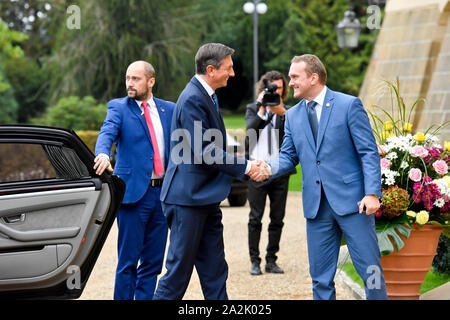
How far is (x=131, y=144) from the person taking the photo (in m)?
5.42

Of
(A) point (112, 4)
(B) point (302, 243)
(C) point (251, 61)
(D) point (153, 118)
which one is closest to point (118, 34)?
(A) point (112, 4)

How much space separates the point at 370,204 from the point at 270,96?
301 cm

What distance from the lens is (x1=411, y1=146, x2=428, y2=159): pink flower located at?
5148 millimetres

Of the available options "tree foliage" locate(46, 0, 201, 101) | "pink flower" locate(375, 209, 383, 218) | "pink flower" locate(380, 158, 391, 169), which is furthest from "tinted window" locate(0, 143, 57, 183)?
"pink flower" locate(375, 209, 383, 218)

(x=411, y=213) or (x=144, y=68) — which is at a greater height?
(x=144, y=68)

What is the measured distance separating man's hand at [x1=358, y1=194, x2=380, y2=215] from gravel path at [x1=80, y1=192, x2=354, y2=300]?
2242 millimetres

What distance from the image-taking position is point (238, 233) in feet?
36.5

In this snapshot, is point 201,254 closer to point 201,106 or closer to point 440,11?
point 201,106

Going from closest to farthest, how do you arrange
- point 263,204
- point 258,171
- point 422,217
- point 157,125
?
point 258,171, point 422,217, point 157,125, point 263,204

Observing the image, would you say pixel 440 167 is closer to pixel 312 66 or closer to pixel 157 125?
pixel 312 66

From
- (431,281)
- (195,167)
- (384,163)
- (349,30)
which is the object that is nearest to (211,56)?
(195,167)
